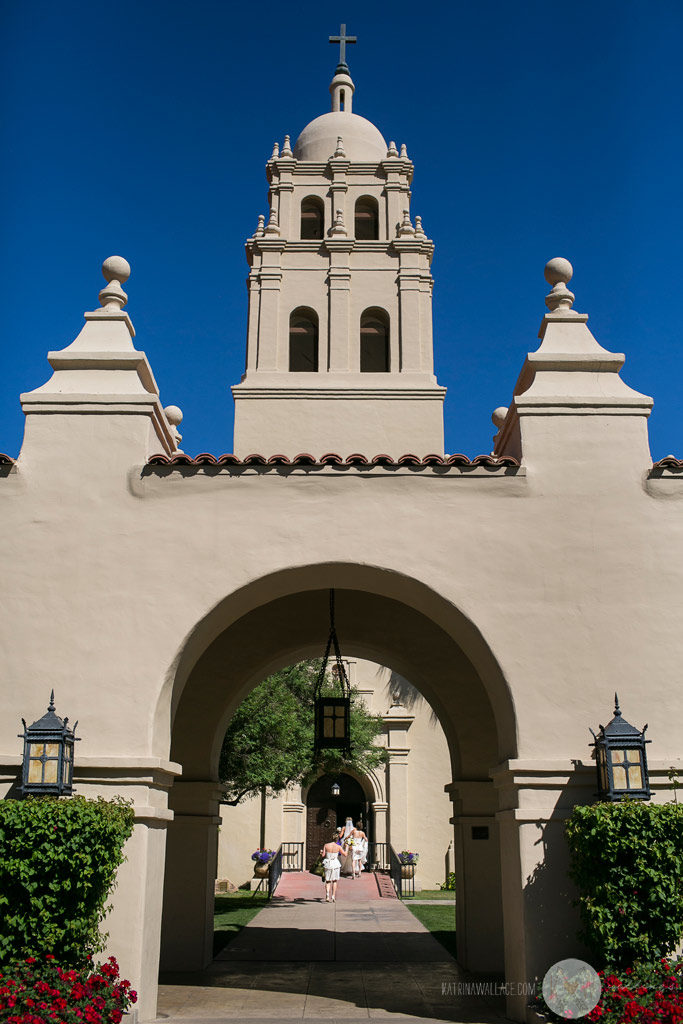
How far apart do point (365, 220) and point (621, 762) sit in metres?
11.2

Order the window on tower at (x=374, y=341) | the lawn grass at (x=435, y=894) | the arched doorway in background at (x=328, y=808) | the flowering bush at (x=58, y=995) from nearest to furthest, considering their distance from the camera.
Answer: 1. the flowering bush at (x=58, y=995)
2. the window on tower at (x=374, y=341)
3. the lawn grass at (x=435, y=894)
4. the arched doorway in background at (x=328, y=808)

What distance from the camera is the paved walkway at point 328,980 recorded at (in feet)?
27.8

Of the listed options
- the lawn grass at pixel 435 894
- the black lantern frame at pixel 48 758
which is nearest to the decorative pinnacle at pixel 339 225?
the black lantern frame at pixel 48 758

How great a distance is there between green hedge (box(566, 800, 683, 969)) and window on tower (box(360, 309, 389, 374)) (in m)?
9.26

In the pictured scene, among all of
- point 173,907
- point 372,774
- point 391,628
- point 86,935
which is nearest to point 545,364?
point 391,628

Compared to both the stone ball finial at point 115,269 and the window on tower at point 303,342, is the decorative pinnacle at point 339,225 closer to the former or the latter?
the window on tower at point 303,342

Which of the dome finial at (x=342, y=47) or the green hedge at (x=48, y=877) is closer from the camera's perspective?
the green hedge at (x=48, y=877)

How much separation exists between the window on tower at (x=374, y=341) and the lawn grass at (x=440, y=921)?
8836 mm

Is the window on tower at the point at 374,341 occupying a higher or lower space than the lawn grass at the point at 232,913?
higher

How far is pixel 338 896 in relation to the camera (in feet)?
70.5

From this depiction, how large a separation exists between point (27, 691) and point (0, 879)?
185cm

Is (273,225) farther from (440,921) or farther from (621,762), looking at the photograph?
(440,921)

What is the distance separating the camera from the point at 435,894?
77.9 ft
